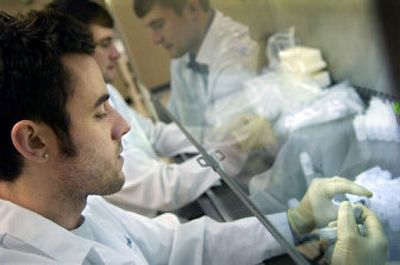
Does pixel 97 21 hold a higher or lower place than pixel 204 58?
higher

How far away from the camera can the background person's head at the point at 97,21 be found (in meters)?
1.54

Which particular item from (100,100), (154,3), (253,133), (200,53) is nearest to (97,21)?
(154,3)

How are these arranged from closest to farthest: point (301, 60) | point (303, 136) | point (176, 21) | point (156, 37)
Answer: point (303, 136)
point (301, 60)
point (176, 21)
point (156, 37)

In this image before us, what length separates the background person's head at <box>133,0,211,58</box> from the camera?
4.61 ft

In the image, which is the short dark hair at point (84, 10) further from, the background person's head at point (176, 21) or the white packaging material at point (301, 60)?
the white packaging material at point (301, 60)

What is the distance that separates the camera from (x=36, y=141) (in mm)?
756

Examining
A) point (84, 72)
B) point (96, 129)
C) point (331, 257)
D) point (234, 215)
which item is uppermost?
point (84, 72)

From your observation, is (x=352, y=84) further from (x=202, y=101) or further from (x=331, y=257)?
(x=202, y=101)

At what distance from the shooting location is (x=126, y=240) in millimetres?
995

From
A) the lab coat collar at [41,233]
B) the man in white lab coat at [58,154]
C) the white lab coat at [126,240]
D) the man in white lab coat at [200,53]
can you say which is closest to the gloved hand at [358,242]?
the man in white lab coat at [58,154]

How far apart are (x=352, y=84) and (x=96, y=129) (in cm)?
69

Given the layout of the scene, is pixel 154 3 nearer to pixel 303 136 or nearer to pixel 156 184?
pixel 156 184

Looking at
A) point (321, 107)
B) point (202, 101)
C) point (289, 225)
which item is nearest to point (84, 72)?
point (289, 225)

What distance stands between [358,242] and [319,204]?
0.53ft
